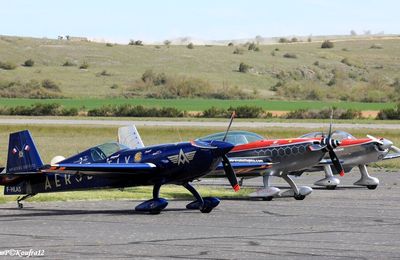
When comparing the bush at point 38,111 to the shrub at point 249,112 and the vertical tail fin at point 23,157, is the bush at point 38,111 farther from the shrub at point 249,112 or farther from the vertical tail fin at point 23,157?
the vertical tail fin at point 23,157

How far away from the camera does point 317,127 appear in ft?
187

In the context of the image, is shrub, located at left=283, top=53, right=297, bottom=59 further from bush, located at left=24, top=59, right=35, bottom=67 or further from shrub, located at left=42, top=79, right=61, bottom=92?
shrub, located at left=42, top=79, right=61, bottom=92

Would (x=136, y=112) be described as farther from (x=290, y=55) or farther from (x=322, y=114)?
(x=290, y=55)

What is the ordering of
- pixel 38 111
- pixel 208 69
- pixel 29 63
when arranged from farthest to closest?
pixel 208 69 < pixel 29 63 < pixel 38 111

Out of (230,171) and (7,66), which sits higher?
(230,171)

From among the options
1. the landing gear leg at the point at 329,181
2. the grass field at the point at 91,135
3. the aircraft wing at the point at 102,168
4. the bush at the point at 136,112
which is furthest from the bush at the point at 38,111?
the aircraft wing at the point at 102,168

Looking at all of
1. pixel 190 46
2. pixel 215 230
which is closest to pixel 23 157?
pixel 215 230

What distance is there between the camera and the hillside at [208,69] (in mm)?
104188

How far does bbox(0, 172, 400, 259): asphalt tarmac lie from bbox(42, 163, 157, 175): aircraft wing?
87 centimetres

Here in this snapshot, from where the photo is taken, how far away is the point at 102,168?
20203 mm

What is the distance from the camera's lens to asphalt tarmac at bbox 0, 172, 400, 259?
14648 millimetres

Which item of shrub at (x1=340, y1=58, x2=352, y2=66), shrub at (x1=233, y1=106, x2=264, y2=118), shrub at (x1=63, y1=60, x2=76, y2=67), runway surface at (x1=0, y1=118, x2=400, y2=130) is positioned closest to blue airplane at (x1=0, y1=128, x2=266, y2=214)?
runway surface at (x1=0, y1=118, x2=400, y2=130)

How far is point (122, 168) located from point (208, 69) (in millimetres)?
97683

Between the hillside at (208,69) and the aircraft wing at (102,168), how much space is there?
7821 centimetres
